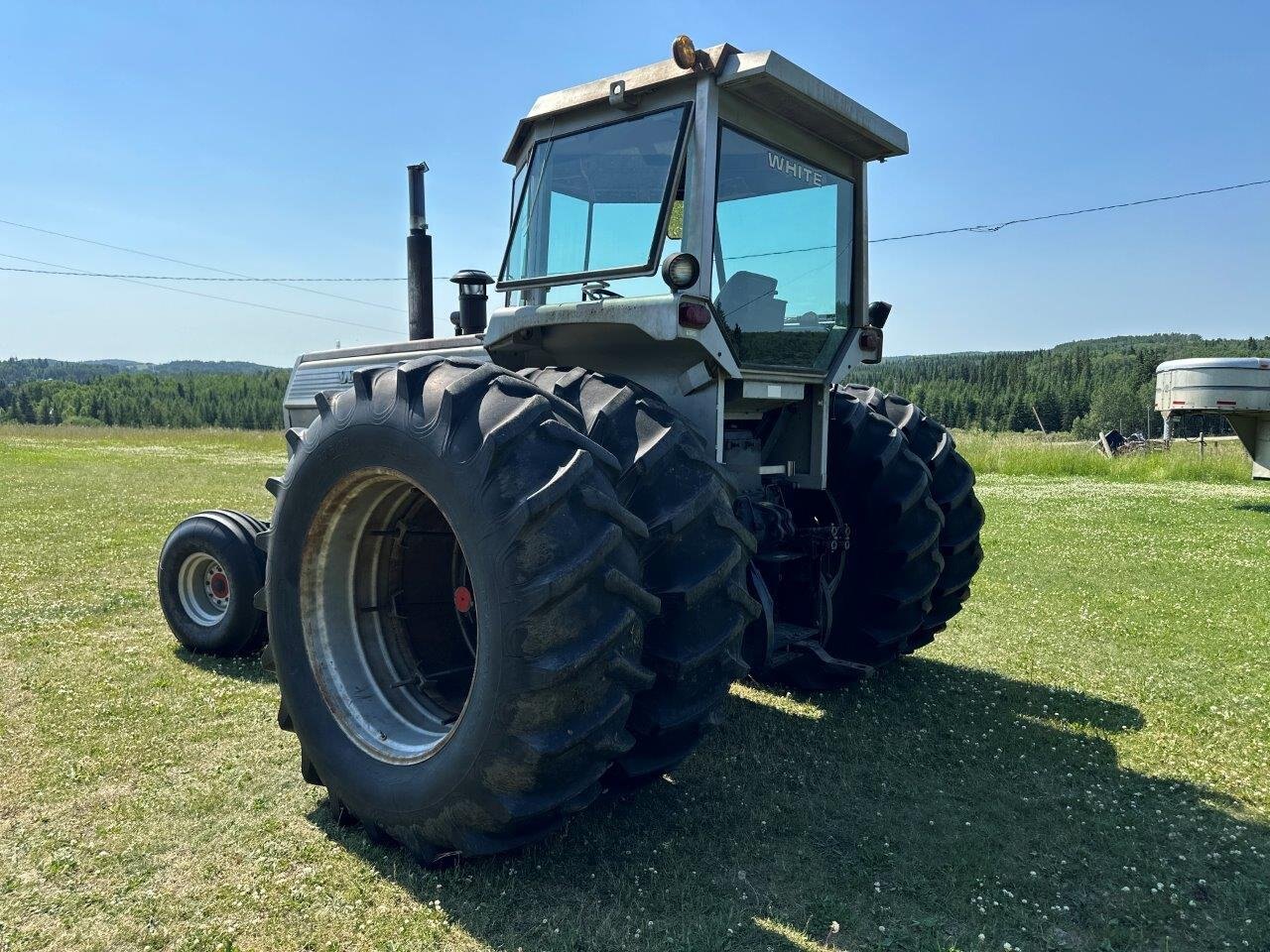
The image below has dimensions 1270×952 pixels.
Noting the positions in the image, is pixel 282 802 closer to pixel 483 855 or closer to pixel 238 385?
pixel 483 855

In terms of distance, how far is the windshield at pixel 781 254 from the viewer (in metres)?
4.09

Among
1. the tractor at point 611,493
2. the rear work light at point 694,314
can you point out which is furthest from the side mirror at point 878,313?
the rear work light at point 694,314

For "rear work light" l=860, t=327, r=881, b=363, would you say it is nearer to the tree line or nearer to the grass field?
the grass field

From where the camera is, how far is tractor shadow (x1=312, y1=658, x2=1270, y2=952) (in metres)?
2.96

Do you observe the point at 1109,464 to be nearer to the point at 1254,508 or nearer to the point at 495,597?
the point at 1254,508

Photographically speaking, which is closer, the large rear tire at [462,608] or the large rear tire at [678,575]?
the large rear tire at [462,608]

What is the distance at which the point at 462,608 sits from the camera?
3707 mm

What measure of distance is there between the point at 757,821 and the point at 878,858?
499 millimetres

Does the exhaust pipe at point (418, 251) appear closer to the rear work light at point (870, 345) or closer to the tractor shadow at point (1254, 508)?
the rear work light at point (870, 345)

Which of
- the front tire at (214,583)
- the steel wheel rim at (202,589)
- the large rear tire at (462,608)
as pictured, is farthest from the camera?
the steel wheel rim at (202,589)

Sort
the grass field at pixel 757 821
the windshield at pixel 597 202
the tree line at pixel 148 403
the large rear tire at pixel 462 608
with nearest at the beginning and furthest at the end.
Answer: the large rear tire at pixel 462 608
the grass field at pixel 757 821
the windshield at pixel 597 202
the tree line at pixel 148 403

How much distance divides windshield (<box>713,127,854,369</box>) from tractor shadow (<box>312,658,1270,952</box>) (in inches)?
79.6

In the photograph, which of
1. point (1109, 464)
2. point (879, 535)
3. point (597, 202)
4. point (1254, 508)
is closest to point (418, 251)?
point (597, 202)

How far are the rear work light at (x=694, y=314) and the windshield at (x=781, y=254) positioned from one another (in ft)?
0.89
